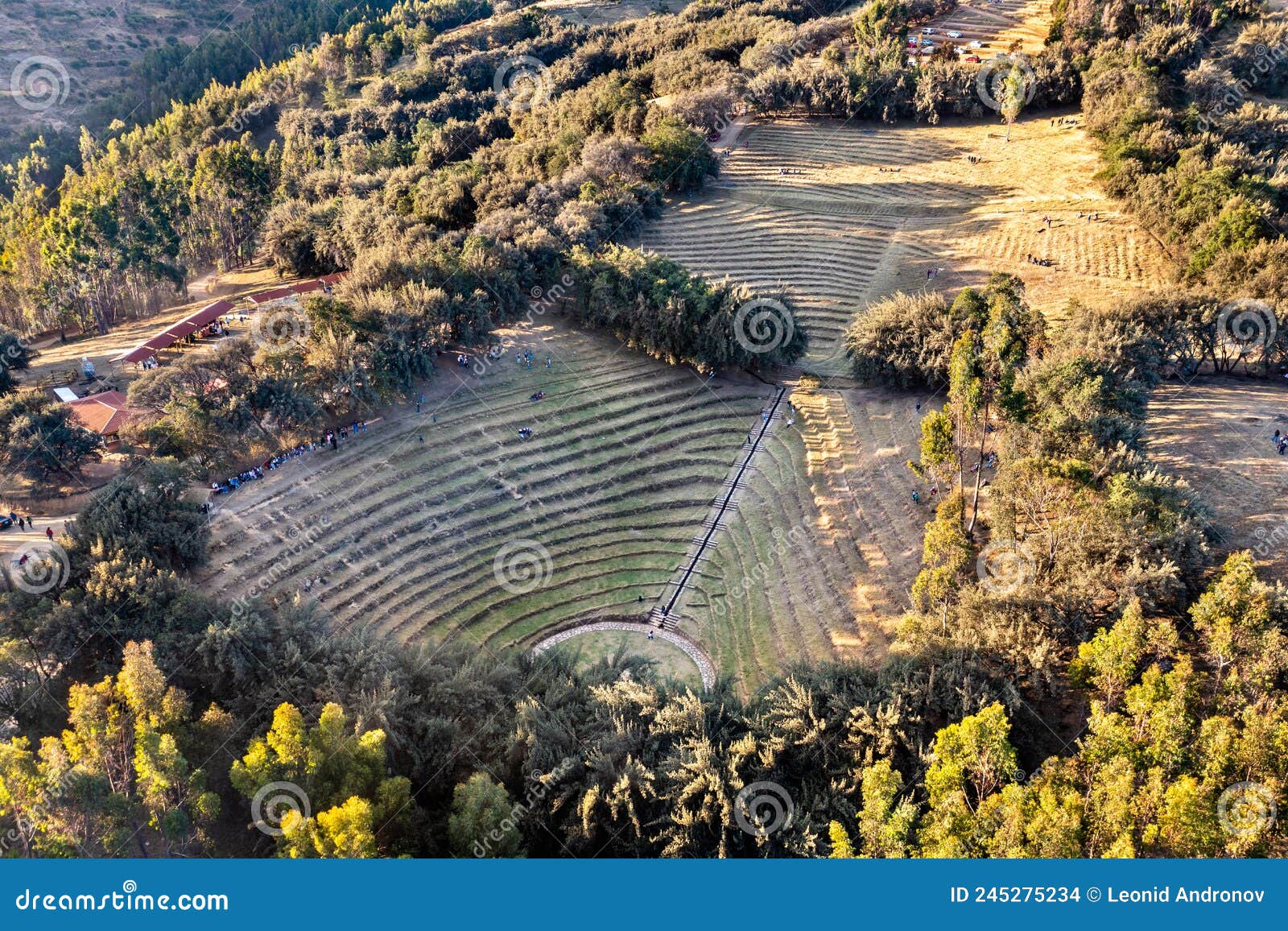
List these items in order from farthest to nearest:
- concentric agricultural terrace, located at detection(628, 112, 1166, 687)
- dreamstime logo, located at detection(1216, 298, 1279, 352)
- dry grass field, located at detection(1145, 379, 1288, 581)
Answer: dreamstime logo, located at detection(1216, 298, 1279, 352)
concentric agricultural terrace, located at detection(628, 112, 1166, 687)
dry grass field, located at detection(1145, 379, 1288, 581)

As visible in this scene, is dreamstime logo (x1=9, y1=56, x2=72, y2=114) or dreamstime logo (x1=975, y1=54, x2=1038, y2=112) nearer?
dreamstime logo (x1=975, y1=54, x2=1038, y2=112)

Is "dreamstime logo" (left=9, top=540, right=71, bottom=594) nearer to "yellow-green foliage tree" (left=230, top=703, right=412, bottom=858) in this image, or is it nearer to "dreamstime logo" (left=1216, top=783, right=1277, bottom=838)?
"yellow-green foliage tree" (left=230, top=703, right=412, bottom=858)

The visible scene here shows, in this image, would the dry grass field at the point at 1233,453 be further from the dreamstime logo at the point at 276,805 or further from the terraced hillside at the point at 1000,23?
the terraced hillside at the point at 1000,23
